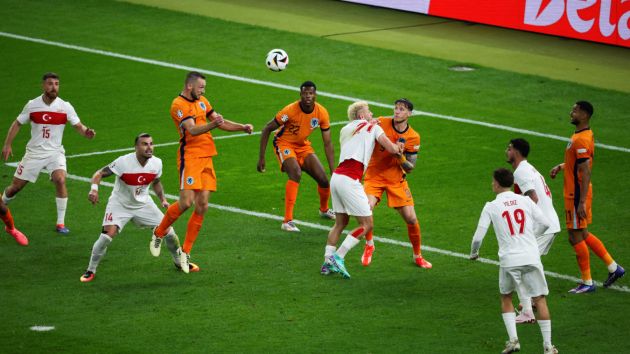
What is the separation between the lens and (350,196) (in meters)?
15.0

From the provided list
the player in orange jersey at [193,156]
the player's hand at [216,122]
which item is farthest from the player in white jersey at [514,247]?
the player in orange jersey at [193,156]

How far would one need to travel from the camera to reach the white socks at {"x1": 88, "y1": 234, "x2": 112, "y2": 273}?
1473 centimetres

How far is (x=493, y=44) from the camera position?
95.8 feet

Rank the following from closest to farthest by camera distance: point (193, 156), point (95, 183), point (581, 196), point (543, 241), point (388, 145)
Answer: point (543, 241), point (95, 183), point (581, 196), point (388, 145), point (193, 156)

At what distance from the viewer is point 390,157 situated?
15773mm

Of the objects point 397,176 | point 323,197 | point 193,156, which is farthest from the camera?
point 323,197

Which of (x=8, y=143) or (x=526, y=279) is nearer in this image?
(x=526, y=279)

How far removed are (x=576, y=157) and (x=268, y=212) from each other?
5492 mm

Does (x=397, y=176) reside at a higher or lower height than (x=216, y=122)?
lower

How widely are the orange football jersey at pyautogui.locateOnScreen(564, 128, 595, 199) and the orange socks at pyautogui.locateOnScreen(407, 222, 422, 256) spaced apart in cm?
204

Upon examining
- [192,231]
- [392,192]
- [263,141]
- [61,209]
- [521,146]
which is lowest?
[61,209]

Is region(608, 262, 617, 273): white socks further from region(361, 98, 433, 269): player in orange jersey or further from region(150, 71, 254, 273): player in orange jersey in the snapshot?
region(150, 71, 254, 273): player in orange jersey

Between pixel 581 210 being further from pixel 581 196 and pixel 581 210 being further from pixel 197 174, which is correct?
pixel 197 174

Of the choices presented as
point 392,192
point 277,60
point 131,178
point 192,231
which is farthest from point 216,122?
point 277,60
